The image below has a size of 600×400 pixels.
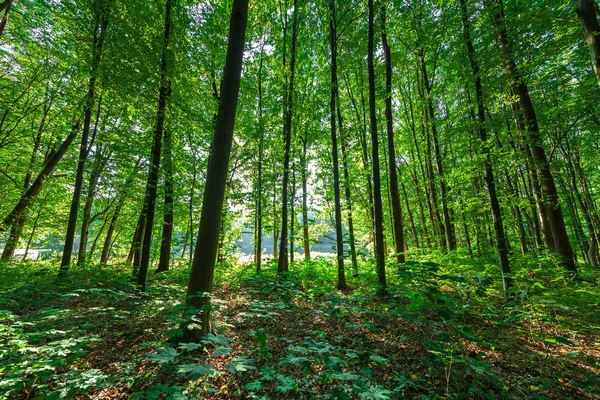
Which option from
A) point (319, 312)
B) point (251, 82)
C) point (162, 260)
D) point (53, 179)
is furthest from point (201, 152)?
point (319, 312)

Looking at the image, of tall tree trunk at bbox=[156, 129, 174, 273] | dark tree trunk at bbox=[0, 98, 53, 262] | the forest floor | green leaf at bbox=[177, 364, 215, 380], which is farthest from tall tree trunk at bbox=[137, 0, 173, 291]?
dark tree trunk at bbox=[0, 98, 53, 262]

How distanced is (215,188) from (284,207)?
5227 mm

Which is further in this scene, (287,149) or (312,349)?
(287,149)

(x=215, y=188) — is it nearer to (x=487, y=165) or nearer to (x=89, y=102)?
(x=487, y=165)

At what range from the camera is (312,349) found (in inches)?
103

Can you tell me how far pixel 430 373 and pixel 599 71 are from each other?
5.89 meters

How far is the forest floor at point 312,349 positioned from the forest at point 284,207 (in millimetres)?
41

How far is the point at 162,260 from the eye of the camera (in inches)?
420

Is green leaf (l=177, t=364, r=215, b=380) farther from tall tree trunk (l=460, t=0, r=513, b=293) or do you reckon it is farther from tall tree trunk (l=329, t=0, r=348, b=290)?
tall tree trunk (l=460, t=0, r=513, b=293)

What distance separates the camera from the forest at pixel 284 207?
9.45 feet

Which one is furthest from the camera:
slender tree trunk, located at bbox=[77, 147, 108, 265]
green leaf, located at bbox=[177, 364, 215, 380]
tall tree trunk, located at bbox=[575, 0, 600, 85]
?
slender tree trunk, located at bbox=[77, 147, 108, 265]

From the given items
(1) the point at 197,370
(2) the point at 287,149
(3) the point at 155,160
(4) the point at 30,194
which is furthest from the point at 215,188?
(4) the point at 30,194

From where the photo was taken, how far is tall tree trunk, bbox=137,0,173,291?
252 inches

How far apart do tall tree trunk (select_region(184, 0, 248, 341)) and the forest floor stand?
1.35ft
